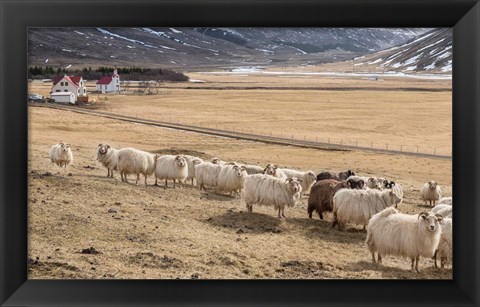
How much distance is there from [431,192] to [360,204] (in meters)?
1.63

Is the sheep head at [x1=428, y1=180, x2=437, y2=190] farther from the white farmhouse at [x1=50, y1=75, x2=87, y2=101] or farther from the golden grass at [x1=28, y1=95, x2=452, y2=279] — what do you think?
the white farmhouse at [x1=50, y1=75, x2=87, y2=101]

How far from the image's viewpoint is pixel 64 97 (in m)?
5.81

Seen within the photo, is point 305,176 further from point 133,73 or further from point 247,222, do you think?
point 133,73

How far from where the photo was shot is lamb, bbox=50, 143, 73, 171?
568cm

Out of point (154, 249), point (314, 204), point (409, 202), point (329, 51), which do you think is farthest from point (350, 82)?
point (154, 249)

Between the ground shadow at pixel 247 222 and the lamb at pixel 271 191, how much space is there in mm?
654

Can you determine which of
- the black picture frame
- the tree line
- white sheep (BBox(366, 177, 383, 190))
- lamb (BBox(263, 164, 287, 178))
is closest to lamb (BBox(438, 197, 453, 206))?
the black picture frame

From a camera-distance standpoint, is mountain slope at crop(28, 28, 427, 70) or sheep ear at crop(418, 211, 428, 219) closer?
mountain slope at crop(28, 28, 427, 70)

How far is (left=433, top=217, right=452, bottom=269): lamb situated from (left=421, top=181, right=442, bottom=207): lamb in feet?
0.97

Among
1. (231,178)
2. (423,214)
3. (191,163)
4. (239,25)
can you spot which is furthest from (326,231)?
(239,25)

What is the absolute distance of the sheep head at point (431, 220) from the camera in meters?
5.48

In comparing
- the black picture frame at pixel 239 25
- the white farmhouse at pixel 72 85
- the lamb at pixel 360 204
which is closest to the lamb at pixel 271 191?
the lamb at pixel 360 204

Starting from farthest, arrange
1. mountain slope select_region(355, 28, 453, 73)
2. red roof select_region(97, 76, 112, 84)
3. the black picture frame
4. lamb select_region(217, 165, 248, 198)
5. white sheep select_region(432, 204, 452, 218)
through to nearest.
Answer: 1. lamb select_region(217, 165, 248, 198)
2. red roof select_region(97, 76, 112, 84)
3. white sheep select_region(432, 204, 452, 218)
4. mountain slope select_region(355, 28, 453, 73)
5. the black picture frame
